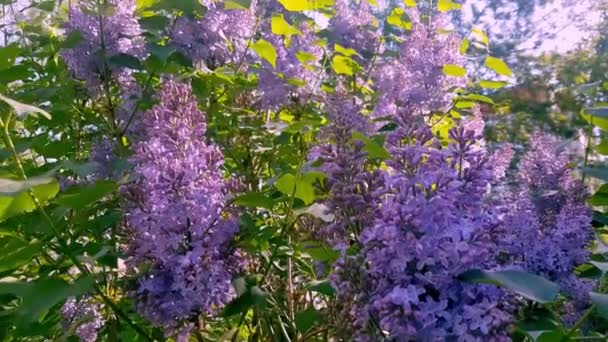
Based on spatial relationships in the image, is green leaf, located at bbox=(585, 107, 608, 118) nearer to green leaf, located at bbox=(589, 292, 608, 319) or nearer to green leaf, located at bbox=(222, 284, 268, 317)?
green leaf, located at bbox=(589, 292, 608, 319)

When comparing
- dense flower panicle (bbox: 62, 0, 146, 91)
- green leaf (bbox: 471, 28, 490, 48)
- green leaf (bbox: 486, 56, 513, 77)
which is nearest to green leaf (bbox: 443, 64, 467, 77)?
green leaf (bbox: 486, 56, 513, 77)

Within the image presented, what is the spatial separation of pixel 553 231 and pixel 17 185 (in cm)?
155

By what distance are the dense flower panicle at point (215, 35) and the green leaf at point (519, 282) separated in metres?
Result: 1.94

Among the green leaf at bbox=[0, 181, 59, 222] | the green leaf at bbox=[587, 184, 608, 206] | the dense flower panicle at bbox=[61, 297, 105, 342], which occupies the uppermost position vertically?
the green leaf at bbox=[587, 184, 608, 206]

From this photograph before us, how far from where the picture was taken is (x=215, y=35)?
133 inches

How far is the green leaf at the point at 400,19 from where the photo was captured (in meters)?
3.98

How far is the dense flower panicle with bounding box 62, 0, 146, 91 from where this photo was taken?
3.16 meters

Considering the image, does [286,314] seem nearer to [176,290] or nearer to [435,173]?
[176,290]

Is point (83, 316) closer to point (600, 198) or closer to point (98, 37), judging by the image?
point (98, 37)

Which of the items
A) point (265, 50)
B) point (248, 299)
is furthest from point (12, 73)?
point (248, 299)

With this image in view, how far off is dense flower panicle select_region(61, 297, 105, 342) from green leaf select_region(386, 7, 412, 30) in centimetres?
200

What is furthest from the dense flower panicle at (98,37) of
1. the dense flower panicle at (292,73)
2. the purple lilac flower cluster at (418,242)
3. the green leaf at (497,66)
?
the purple lilac flower cluster at (418,242)

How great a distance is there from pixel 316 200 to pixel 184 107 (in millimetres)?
540

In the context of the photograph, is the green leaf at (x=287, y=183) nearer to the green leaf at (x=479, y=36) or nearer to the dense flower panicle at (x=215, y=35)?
the dense flower panicle at (x=215, y=35)
